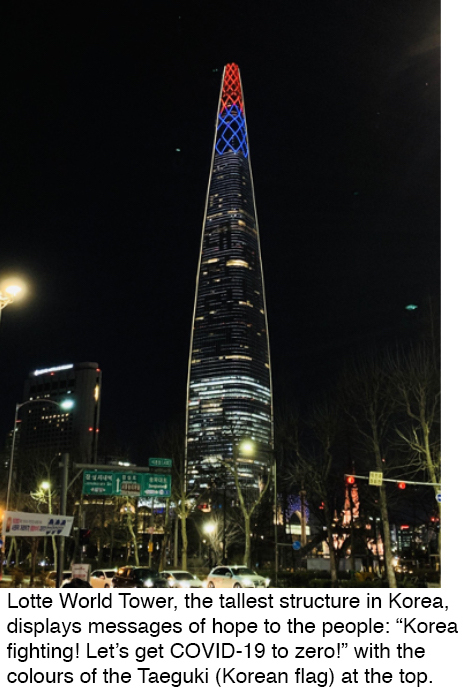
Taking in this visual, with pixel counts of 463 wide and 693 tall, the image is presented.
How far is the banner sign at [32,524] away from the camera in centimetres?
1385

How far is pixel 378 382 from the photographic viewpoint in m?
34.1

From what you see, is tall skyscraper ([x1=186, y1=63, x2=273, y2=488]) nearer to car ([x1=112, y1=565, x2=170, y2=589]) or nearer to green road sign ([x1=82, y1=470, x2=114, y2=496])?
green road sign ([x1=82, y1=470, x2=114, y2=496])

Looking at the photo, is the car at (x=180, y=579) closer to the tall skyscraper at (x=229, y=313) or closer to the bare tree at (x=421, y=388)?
the bare tree at (x=421, y=388)

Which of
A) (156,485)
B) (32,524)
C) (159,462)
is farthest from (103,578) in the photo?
(32,524)

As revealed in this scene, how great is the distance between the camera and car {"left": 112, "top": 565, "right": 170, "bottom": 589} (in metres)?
29.2

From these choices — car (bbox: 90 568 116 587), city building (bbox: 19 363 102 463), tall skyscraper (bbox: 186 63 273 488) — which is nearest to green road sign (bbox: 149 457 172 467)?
car (bbox: 90 568 116 587)

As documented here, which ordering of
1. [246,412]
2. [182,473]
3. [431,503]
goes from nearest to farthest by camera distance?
[182,473] → [431,503] → [246,412]

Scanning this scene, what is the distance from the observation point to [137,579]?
96.8ft

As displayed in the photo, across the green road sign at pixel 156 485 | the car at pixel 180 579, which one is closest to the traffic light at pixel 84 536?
the car at pixel 180 579
